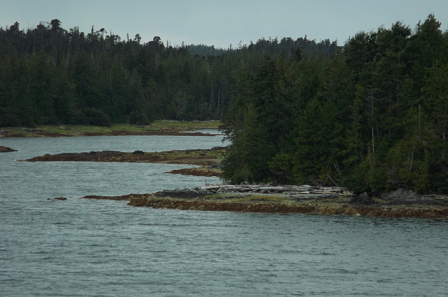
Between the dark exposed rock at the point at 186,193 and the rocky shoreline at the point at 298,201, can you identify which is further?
the dark exposed rock at the point at 186,193

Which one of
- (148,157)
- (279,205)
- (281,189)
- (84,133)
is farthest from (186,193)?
(84,133)

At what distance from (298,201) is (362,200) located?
579cm

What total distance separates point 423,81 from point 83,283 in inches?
1619

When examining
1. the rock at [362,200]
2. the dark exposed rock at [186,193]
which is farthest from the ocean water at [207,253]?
the dark exposed rock at [186,193]

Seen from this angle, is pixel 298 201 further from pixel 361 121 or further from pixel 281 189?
pixel 361 121

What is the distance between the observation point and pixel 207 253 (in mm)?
38062

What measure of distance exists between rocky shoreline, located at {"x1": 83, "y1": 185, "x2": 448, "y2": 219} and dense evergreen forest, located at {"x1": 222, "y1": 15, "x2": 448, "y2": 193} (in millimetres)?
1645

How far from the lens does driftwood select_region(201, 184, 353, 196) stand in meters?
54.9

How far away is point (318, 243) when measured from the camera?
132 ft

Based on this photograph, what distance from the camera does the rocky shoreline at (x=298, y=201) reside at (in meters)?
48.3

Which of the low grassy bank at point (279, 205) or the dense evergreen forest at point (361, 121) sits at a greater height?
the dense evergreen forest at point (361, 121)

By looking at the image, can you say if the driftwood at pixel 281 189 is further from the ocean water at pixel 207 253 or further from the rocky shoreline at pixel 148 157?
the rocky shoreline at pixel 148 157

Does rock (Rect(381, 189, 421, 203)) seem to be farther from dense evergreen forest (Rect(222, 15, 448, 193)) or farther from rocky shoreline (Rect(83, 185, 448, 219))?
dense evergreen forest (Rect(222, 15, 448, 193))

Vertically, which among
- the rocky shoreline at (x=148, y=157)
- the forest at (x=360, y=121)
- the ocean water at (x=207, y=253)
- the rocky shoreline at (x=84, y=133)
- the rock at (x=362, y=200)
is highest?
the forest at (x=360, y=121)
